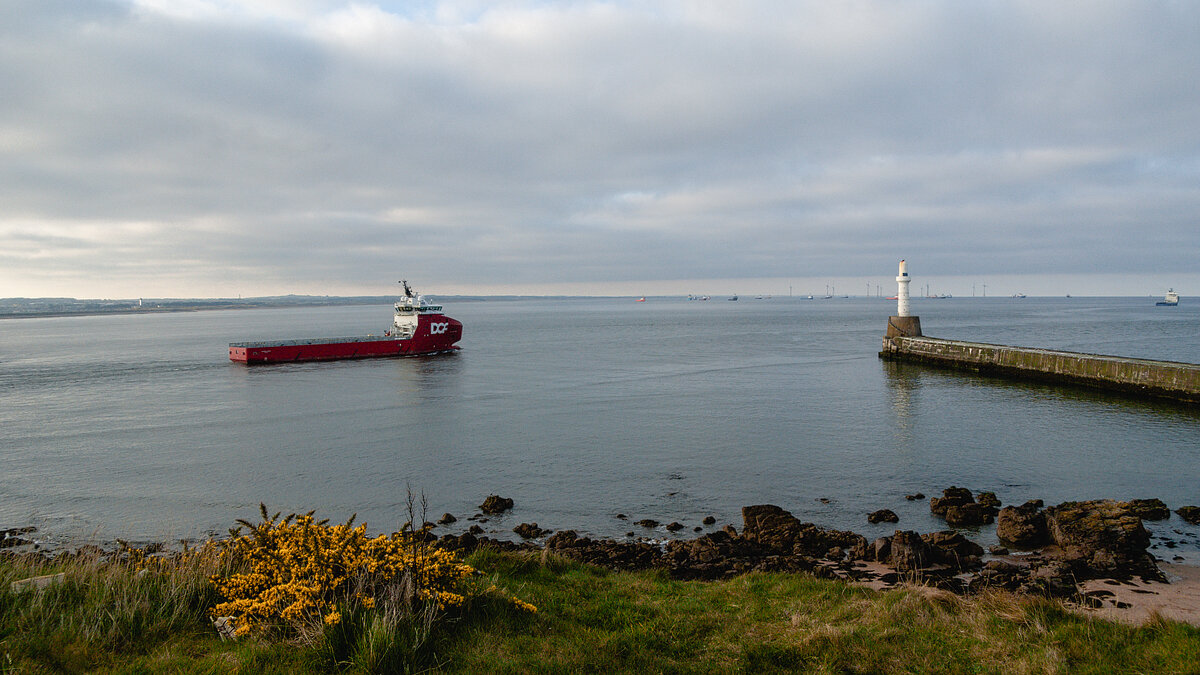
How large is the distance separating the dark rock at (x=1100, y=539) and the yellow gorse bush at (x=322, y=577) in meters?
11.1

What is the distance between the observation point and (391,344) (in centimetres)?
6250

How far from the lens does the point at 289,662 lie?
6023 millimetres

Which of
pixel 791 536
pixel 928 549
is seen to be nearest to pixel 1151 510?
pixel 928 549

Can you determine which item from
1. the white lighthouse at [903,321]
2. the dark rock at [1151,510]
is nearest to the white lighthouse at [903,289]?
the white lighthouse at [903,321]

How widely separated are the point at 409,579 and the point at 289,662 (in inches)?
49.5

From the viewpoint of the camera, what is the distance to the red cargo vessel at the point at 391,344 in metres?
57.0

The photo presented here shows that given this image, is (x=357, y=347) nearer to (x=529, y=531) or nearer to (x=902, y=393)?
(x=902, y=393)

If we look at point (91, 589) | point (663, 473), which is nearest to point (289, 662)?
point (91, 589)

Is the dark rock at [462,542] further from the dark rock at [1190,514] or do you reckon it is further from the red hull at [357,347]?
the red hull at [357,347]

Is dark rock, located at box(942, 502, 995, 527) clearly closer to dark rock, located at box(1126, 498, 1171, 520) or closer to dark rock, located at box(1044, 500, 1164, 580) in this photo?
dark rock, located at box(1044, 500, 1164, 580)

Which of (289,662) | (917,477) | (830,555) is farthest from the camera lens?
(917,477)

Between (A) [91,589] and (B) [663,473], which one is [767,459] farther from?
(A) [91,589]

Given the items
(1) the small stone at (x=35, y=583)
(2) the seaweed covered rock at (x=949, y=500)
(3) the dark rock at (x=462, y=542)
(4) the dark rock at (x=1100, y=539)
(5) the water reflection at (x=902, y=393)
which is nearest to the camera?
(1) the small stone at (x=35, y=583)

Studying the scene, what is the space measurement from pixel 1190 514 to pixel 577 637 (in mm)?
16174
